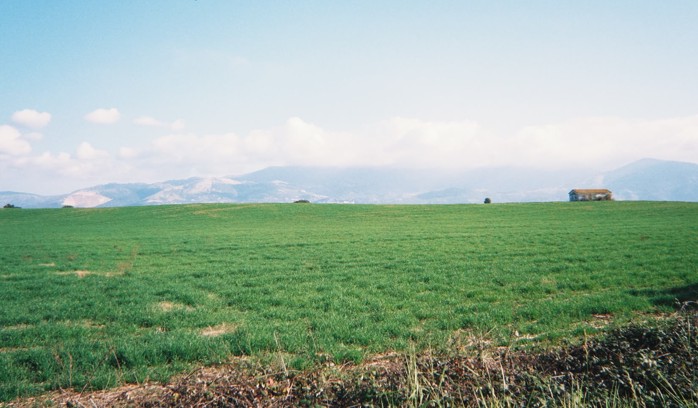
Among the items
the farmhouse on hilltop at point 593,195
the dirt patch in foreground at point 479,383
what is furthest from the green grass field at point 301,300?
the farmhouse on hilltop at point 593,195

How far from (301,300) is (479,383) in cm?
803

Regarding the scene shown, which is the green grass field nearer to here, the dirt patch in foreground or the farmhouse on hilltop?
the dirt patch in foreground

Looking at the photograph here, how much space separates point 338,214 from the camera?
7175 centimetres

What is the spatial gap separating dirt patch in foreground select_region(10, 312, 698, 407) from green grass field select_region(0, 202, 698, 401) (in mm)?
1273

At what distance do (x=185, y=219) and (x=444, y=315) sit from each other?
6504 centimetres

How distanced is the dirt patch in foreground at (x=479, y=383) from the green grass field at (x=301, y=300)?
127cm

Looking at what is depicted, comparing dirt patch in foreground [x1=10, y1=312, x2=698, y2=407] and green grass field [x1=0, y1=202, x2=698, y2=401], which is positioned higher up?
dirt patch in foreground [x1=10, y1=312, x2=698, y2=407]

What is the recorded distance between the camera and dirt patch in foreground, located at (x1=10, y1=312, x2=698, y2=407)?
4.95m

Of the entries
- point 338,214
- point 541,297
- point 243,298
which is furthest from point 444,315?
point 338,214

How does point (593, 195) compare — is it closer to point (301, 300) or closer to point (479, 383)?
point (301, 300)

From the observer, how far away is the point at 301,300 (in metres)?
12.6

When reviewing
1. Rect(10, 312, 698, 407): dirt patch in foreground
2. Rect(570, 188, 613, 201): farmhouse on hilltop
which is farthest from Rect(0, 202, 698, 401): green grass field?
Rect(570, 188, 613, 201): farmhouse on hilltop

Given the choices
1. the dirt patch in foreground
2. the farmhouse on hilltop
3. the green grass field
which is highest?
the farmhouse on hilltop

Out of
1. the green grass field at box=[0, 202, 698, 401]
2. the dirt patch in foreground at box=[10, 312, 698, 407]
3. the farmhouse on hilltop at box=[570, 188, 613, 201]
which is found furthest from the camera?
the farmhouse on hilltop at box=[570, 188, 613, 201]
